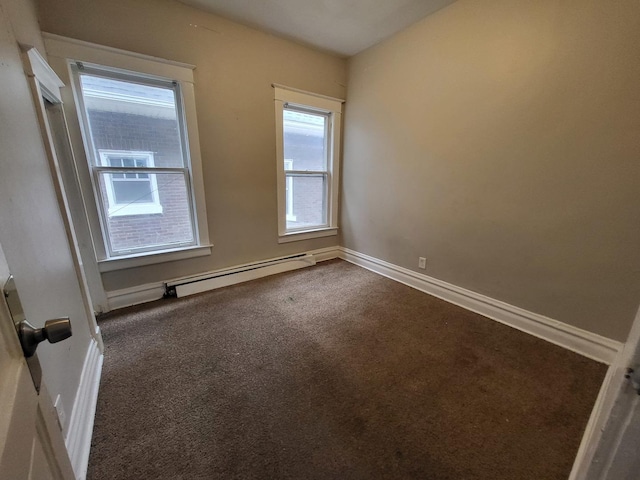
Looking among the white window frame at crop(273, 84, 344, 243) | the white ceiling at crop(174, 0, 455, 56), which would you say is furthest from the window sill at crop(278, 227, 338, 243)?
the white ceiling at crop(174, 0, 455, 56)

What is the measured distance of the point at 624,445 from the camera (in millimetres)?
401

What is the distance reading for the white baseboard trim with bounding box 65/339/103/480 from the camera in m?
1.05

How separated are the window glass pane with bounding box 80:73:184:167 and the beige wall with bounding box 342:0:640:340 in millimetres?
2185

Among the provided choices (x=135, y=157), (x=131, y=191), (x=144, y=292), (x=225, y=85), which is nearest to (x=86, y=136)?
(x=135, y=157)

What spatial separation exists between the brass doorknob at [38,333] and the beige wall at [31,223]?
0.47 metres

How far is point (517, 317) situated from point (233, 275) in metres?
2.76

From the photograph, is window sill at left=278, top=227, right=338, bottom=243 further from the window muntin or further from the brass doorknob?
the brass doorknob

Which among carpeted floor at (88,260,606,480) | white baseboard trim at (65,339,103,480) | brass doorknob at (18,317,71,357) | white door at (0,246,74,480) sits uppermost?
brass doorknob at (18,317,71,357)

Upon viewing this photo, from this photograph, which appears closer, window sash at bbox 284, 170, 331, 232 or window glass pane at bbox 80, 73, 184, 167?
window glass pane at bbox 80, 73, 184, 167

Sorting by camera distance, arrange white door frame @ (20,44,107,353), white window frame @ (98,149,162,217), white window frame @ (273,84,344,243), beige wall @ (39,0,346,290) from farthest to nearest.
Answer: white window frame @ (273,84,344,243) → white window frame @ (98,149,162,217) → beige wall @ (39,0,346,290) → white door frame @ (20,44,107,353)

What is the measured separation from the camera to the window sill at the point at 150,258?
2250 mm

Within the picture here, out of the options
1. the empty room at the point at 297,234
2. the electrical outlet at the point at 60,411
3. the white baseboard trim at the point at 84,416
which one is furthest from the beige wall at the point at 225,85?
the electrical outlet at the point at 60,411

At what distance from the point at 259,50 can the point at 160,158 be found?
4.92 ft

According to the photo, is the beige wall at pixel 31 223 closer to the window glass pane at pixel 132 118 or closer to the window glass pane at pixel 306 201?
the window glass pane at pixel 132 118
